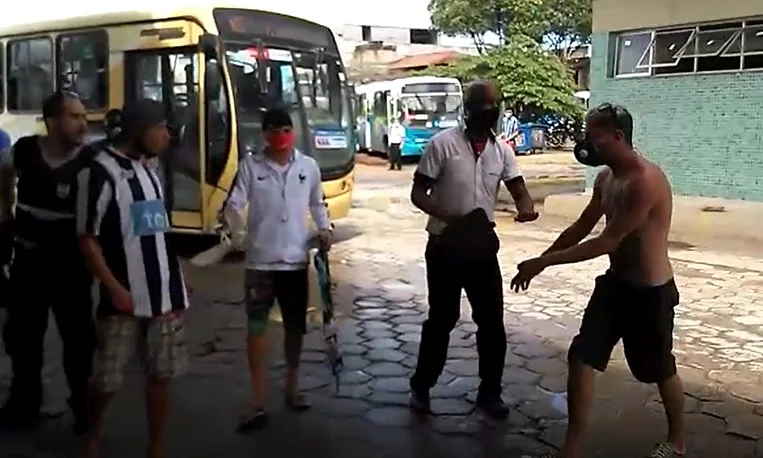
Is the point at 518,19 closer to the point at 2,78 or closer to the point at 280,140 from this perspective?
the point at 2,78

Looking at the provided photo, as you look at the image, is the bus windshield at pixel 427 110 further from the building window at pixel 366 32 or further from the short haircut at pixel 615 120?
the building window at pixel 366 32

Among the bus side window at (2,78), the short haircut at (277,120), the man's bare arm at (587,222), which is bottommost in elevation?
the man's bare arm at (587,222)

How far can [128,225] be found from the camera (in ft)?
12.7

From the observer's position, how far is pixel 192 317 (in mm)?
7734

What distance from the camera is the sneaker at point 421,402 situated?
5184 mm

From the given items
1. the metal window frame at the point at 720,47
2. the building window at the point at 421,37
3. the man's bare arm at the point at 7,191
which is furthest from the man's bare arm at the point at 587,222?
the building window at the point at 421,37

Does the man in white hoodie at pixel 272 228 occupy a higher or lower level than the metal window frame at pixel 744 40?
lower

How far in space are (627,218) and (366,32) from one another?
49.6 meters

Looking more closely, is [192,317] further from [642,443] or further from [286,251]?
[642,443]

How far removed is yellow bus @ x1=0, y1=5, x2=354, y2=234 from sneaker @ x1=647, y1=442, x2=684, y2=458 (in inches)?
253

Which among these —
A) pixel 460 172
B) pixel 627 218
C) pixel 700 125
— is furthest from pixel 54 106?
pixel 700 125

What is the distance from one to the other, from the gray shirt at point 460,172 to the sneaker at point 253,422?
1.30 metres

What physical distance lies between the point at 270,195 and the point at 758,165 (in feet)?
38.9

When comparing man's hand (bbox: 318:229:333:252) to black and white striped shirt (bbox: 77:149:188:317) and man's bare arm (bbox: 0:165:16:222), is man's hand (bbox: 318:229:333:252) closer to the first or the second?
black and white striped shirt (bbox: 77:149:188:317)
